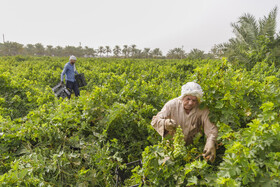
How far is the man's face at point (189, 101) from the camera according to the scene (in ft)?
8.18

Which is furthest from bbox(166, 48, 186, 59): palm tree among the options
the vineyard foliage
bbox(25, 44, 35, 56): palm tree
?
the vineyard foliage

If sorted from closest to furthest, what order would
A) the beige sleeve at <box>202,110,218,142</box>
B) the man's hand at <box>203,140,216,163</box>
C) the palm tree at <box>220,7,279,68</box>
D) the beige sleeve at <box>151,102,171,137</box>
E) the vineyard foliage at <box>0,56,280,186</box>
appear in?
the vineyard foliage at <box>0,56,280,186</box> → the man's hand at <box>203,140,216,163</box> → the beige sleeve at <box>202,110,218,142</box> → the beige sleeve at <box>151,102,171,137</box> → the palm tree at <box>220,7,279,68</box>

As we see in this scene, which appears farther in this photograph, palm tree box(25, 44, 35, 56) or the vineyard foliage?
palm tree box(25, 44, 35, 56)

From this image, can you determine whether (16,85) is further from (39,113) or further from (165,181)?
(165,181)

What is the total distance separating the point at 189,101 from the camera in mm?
2500

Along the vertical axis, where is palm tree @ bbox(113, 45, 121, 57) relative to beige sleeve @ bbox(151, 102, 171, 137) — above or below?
above

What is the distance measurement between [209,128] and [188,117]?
315 millimetres

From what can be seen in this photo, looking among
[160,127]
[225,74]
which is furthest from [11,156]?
[225,74]

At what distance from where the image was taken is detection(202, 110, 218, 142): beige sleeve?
7.59 ft

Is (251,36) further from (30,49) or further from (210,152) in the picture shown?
(30,49)

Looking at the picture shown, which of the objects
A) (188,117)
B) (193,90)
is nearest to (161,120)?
(188,117)

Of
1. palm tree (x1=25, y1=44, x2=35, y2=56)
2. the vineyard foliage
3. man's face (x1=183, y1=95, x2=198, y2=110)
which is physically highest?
palm tree (x1=25, y1=44, x2=35, y2=56)

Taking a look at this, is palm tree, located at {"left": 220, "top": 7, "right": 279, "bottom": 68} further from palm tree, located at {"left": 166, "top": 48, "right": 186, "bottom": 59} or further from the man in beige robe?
palm tree, located at {"left": 166, "top": 48, "right": 186, "bottom": 59}

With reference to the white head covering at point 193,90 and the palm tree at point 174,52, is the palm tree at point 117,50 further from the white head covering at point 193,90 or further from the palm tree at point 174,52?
the white head covering at point 193,90
